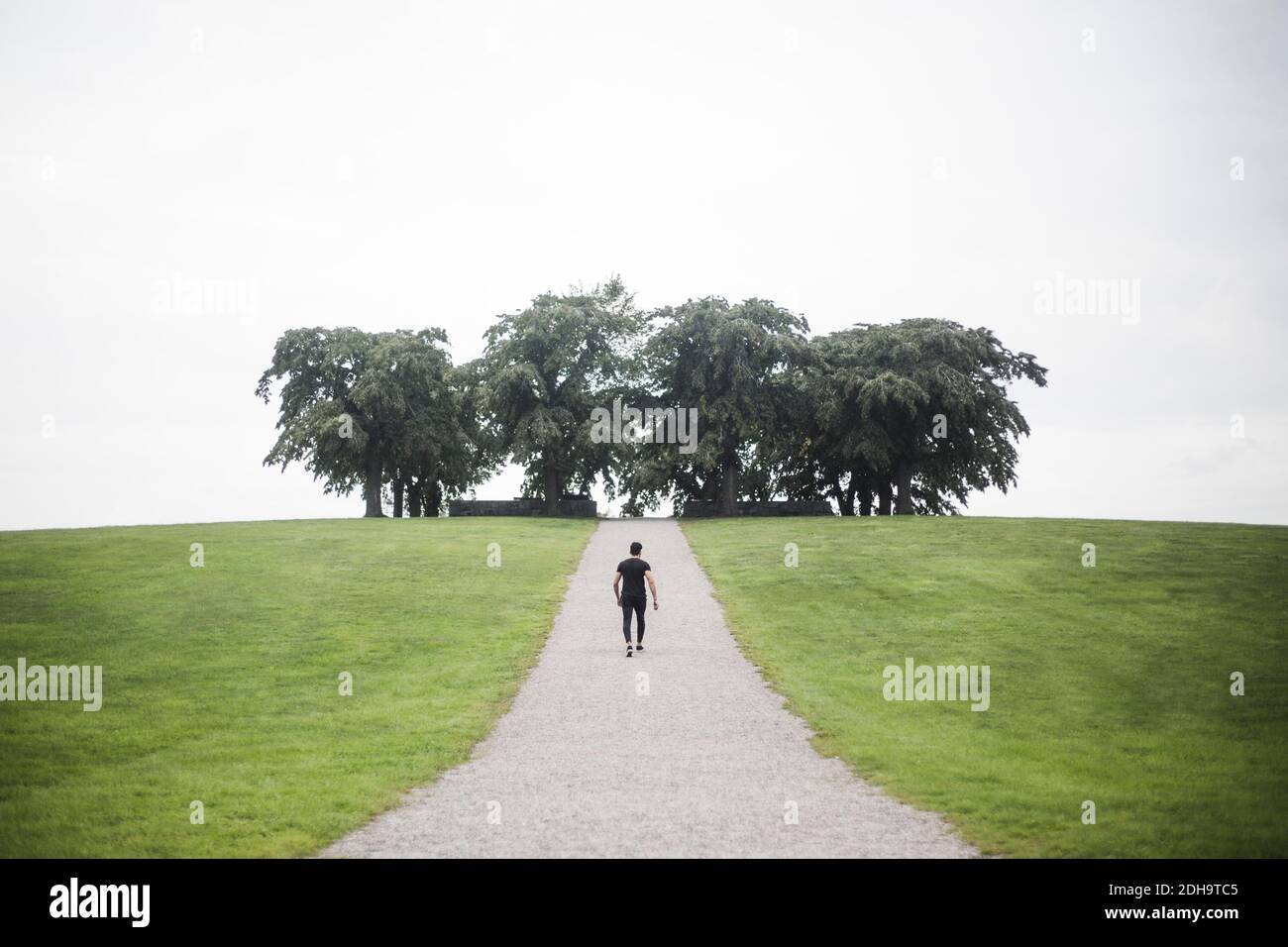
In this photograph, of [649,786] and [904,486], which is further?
[904,486]

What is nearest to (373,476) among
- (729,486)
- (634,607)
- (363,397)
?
(363,397)

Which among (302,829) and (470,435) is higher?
(470,435)

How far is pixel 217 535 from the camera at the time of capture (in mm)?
34938

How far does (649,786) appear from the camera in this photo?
10.3 meters

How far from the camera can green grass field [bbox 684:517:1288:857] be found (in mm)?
9688

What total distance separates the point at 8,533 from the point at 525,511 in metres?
24.1

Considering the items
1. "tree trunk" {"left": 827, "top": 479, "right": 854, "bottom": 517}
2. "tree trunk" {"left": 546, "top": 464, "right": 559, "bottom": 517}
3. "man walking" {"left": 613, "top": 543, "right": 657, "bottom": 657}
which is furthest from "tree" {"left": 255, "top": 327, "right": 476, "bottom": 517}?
"man walking" {"left": 613, "top": 543, "right": 657, "bottom": 657}

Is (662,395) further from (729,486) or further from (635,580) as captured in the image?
(635,580)

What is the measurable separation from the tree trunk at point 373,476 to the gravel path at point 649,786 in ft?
112

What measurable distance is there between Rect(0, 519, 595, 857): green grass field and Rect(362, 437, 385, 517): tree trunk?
1568cm

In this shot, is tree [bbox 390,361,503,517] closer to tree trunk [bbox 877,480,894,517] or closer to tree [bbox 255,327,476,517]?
tree [bbox 255,327,476,517]

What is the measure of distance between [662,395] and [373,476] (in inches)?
659
